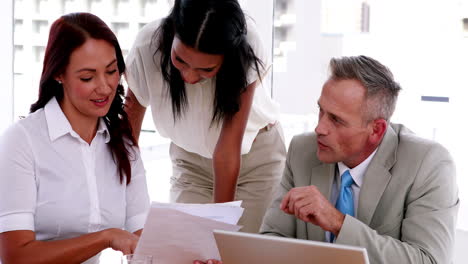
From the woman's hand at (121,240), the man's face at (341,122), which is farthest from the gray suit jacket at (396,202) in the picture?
the woman's hand at (121,240)

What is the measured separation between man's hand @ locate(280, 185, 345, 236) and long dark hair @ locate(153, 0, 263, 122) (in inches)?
21.0

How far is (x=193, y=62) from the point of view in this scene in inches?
83.4

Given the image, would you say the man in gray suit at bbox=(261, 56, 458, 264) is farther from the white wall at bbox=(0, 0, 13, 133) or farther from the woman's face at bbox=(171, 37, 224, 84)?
the white wall at bbox=(0, 0, 13, 133)

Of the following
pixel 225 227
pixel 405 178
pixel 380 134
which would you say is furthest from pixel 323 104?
pixel 225 227

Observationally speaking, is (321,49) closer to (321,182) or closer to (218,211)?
(321,182)

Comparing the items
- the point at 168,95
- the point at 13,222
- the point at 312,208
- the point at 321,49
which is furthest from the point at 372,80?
the point at 321,49

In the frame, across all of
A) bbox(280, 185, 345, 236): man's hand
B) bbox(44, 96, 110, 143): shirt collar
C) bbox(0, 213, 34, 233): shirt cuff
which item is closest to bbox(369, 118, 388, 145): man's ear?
bbox(280, 185, 345, 236): man's hand

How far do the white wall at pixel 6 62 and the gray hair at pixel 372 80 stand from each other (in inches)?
109

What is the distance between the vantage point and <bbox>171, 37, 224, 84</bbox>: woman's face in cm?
211

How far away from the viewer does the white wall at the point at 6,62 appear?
4.20 meters

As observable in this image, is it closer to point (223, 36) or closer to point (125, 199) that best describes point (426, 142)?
point (223, 36)

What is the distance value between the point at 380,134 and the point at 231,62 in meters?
0.54

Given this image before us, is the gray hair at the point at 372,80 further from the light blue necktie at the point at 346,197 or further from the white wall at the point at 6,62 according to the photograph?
the white wall at the point at 6,62

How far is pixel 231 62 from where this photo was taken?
2232 mm
